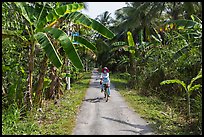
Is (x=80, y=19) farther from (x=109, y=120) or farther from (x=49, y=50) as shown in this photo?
(x=109, y=120)

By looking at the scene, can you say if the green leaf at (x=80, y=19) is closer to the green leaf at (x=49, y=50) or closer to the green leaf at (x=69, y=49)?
the green leaf at (x=69, y=49)

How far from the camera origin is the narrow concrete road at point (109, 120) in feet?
23.8

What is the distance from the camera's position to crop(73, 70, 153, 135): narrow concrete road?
23.8ft

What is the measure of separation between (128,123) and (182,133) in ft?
5.61

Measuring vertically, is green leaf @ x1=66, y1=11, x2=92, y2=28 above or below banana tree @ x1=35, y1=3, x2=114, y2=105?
above

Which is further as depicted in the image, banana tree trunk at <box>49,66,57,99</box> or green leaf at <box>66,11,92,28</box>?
banana tree trunk at <box>49,66,57,99</box>

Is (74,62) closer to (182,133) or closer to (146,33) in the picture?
(182,133)

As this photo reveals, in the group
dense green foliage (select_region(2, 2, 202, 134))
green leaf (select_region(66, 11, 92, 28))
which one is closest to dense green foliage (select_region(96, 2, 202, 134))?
dense green foliage (select_region(2, 2, 202, 134))

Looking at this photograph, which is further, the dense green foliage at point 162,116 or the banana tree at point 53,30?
the banana tree at point 53,30

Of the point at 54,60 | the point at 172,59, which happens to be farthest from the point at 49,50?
the point at 172,59

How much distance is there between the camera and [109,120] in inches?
333

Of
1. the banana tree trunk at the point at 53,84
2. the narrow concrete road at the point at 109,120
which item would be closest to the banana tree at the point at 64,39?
the narrow concrete road at the point at 109,120

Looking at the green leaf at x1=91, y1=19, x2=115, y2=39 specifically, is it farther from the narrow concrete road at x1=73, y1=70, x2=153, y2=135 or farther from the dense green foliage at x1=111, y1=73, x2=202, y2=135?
the dense green foliage at x1=111, y1=73, x2=202, y2=135

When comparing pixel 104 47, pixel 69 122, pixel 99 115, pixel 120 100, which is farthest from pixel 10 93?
pixel 104 47
